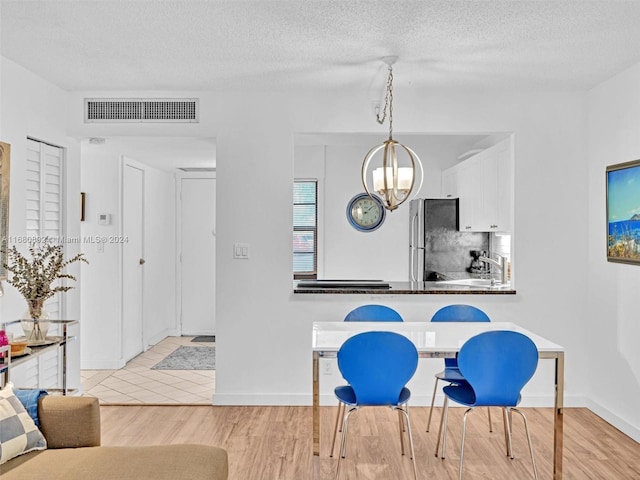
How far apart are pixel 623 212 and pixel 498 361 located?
5.43 feet

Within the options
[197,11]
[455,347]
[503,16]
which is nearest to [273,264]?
[455,347]

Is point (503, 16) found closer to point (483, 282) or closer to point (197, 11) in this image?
point (197, 11)

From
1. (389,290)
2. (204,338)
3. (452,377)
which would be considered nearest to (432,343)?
(452,377)

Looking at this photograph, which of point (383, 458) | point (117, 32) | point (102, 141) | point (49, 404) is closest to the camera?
point (49, 404)

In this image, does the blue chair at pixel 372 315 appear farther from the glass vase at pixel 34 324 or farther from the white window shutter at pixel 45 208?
the white window shutter at pixel 45 208

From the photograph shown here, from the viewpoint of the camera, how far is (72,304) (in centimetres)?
433

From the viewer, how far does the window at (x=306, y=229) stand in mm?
6875

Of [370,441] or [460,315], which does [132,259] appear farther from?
[460,315]

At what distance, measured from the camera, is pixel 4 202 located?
133 inches

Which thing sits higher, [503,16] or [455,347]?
[503,16]

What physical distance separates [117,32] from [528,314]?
347 cm

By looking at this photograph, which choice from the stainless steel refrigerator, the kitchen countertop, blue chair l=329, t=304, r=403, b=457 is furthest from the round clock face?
blue chair l=329, t=304, r=403, b=457

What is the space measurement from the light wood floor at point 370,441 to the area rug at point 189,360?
130cm

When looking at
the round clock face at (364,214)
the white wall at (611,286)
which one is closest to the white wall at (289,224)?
the white wall at (611,286)
